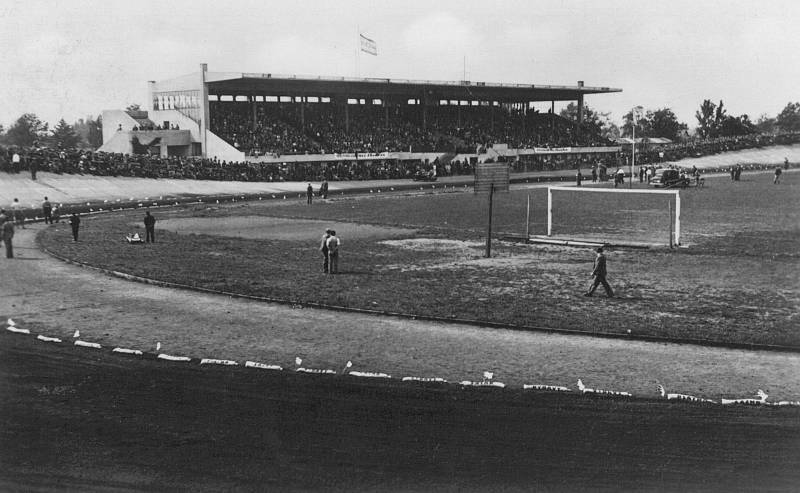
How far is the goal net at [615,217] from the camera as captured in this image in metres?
30.6

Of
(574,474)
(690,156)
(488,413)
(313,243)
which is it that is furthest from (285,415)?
(690,156)

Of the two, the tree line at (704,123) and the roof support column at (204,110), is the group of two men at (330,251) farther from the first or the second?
the tree line at (704,123)

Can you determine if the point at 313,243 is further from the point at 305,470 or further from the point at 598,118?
the point at 598,118

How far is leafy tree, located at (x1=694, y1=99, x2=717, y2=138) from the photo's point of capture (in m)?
127

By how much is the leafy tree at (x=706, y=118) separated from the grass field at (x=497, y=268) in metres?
90.6

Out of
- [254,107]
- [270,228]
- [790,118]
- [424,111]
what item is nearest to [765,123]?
[790,118]

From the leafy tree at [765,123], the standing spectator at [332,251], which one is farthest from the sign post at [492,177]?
the leafy tree at [765,123]

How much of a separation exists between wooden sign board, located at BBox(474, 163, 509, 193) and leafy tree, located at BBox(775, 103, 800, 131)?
141095 millimetres

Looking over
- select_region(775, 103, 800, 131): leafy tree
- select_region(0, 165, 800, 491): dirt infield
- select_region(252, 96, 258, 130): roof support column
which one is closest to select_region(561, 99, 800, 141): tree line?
select_region(775, 103, 800, 131): leafy tree

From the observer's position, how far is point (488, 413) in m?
11.0

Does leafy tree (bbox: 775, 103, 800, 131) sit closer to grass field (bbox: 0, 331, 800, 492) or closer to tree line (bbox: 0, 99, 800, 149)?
tree line (bbox: 0, 99, 800, 149)

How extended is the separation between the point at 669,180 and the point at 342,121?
36.5 meters

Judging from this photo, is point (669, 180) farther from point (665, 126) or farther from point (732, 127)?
point (665, 126)

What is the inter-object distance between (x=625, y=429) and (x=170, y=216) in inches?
1470
